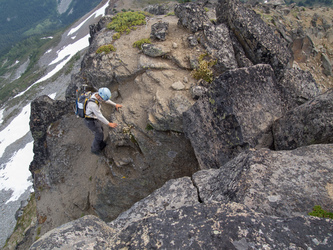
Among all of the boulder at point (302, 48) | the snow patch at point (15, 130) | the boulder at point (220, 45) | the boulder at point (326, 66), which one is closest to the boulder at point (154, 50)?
the boulder at point (220, 45)

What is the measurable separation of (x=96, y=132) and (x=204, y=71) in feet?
28.2

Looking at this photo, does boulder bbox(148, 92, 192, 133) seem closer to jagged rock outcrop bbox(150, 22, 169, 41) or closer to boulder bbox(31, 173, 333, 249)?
jagged rock outcrop bbox(150, 22, 169, 41)

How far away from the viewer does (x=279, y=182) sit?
6086 millimetres

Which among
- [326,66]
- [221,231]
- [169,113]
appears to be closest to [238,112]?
[169,113]

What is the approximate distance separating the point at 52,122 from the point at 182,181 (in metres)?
16.8

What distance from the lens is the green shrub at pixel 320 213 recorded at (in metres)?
5.03

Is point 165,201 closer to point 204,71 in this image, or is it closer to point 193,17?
point 204,71

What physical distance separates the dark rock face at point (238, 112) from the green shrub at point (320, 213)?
15.4ft

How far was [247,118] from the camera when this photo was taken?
991 centimetres

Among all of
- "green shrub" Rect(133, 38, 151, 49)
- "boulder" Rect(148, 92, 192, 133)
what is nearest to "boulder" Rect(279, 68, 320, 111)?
"boulder" Rect(148, 92, 192, 133)

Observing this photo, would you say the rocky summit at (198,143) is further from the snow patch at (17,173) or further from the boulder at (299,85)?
the snow patch at (17,173)

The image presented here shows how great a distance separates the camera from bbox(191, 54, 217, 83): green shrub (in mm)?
14077

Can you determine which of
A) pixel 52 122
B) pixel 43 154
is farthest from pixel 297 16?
pixel 43 154

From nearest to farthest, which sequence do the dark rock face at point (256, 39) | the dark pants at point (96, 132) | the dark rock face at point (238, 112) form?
the dark rock face at point (238, 112) < the dark rock face at point (256, 39) < the dark pants at point (96, 132)
